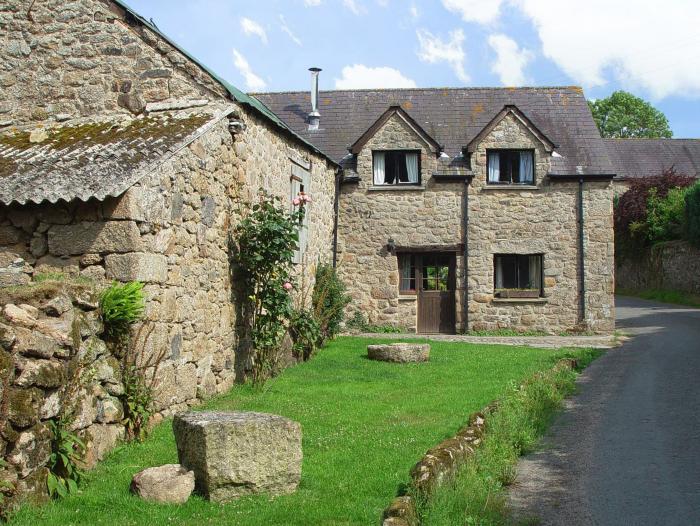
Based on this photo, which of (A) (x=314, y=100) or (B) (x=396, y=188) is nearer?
(B) (x=396, y=188)

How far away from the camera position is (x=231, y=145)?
35.1 ft

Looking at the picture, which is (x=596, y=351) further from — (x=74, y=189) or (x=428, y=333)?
(x=74, y=189)

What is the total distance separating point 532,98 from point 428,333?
8.03 meters

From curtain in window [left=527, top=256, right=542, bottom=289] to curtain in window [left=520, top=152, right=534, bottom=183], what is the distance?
2.18 metres

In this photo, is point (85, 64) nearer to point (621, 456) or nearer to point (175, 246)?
point (175, 246)

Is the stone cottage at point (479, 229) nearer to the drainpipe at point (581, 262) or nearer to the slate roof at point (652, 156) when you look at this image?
the drainpipe at point (581, 262)

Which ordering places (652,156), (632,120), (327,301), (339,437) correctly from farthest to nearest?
(632,120) → (652,156) → (327,301) → (339,437)

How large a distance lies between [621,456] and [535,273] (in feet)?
43.6

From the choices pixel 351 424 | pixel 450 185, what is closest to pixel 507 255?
pixel 450 185

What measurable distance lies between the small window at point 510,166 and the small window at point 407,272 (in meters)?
3.09

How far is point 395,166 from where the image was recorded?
21016 mm

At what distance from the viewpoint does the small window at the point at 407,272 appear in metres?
20.9

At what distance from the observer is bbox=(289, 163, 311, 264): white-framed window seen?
14.3 meters


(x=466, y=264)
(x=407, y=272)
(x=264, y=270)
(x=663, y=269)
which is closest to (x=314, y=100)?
(x=407, y=272)
